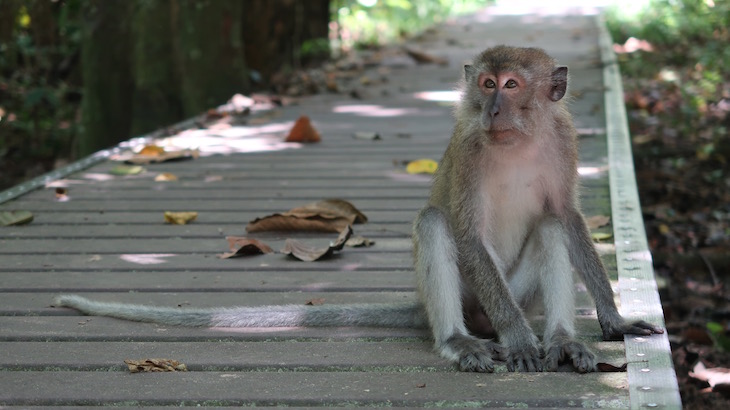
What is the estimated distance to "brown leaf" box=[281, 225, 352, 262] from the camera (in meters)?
4.32

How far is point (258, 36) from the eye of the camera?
11.5 meters

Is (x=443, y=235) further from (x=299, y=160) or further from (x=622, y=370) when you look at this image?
(x=299, y=160)

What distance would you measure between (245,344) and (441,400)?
0.79m

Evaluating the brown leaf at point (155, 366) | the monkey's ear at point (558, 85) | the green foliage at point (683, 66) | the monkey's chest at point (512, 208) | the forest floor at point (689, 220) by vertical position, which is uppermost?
the monkey's ear at point (558, 85)

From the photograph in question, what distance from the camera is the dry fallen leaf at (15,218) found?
4.95 meters

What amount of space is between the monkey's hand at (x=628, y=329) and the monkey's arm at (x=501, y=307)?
25 cm

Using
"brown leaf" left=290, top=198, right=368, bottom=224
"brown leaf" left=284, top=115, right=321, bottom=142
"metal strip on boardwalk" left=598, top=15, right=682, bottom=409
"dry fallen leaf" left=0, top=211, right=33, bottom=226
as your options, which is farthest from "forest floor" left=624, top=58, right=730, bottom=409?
"dry fallen leaf" left=0, top=211, right=33, bottom=226

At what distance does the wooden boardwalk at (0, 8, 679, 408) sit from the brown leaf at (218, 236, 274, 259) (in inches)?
1.6

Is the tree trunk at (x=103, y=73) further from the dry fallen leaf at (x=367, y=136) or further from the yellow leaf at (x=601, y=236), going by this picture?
the yellow leaf at (x=601, y=236)

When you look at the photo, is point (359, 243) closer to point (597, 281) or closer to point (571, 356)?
point (597, 281)

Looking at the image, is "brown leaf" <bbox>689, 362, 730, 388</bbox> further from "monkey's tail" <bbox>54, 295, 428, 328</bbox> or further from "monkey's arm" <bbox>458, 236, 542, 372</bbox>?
"monkey's tail" <bbox>54, 295, 428, 328</bbox>

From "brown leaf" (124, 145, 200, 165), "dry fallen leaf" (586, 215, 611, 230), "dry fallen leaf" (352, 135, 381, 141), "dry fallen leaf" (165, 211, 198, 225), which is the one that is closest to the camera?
"dry fallen leaf" (586, 215, 611, 230)

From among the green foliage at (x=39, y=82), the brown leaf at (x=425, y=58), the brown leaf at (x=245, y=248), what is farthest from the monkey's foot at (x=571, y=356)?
the brown leaf at (x=425, y=58)

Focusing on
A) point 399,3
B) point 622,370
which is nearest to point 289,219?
point 622,370
